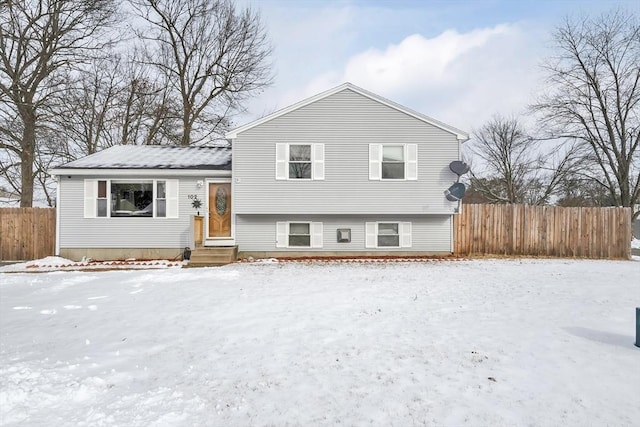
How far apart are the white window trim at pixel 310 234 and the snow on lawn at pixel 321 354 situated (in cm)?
488

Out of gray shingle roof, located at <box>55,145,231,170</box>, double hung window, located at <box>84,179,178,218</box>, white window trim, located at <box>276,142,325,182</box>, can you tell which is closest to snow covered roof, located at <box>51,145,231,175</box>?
gray shingle roof, located at <box>55,145,231,170</box>

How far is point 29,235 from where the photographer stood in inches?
505

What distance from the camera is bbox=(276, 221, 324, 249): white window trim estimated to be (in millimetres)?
12625

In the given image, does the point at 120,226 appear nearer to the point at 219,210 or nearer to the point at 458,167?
the point at 219,210

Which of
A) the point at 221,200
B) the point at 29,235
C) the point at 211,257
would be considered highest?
the point at 221,200

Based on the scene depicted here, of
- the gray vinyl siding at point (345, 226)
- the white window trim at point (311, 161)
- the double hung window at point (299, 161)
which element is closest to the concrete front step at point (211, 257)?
the gray vinyl siding at point (345, 226)

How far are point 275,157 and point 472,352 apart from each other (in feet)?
31.2

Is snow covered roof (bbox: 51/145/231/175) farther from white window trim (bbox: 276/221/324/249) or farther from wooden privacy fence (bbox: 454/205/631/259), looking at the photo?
wooden privacy fence (bbox: 454/205/631/259)

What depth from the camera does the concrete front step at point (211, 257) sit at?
35.3ft

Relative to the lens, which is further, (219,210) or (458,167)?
(219,210)

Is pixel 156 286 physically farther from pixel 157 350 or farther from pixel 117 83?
pixel 117 83

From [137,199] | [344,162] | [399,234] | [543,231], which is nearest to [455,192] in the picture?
[399,234]

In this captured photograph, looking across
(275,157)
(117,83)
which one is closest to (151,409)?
(275,157)

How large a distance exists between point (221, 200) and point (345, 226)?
462 cm
